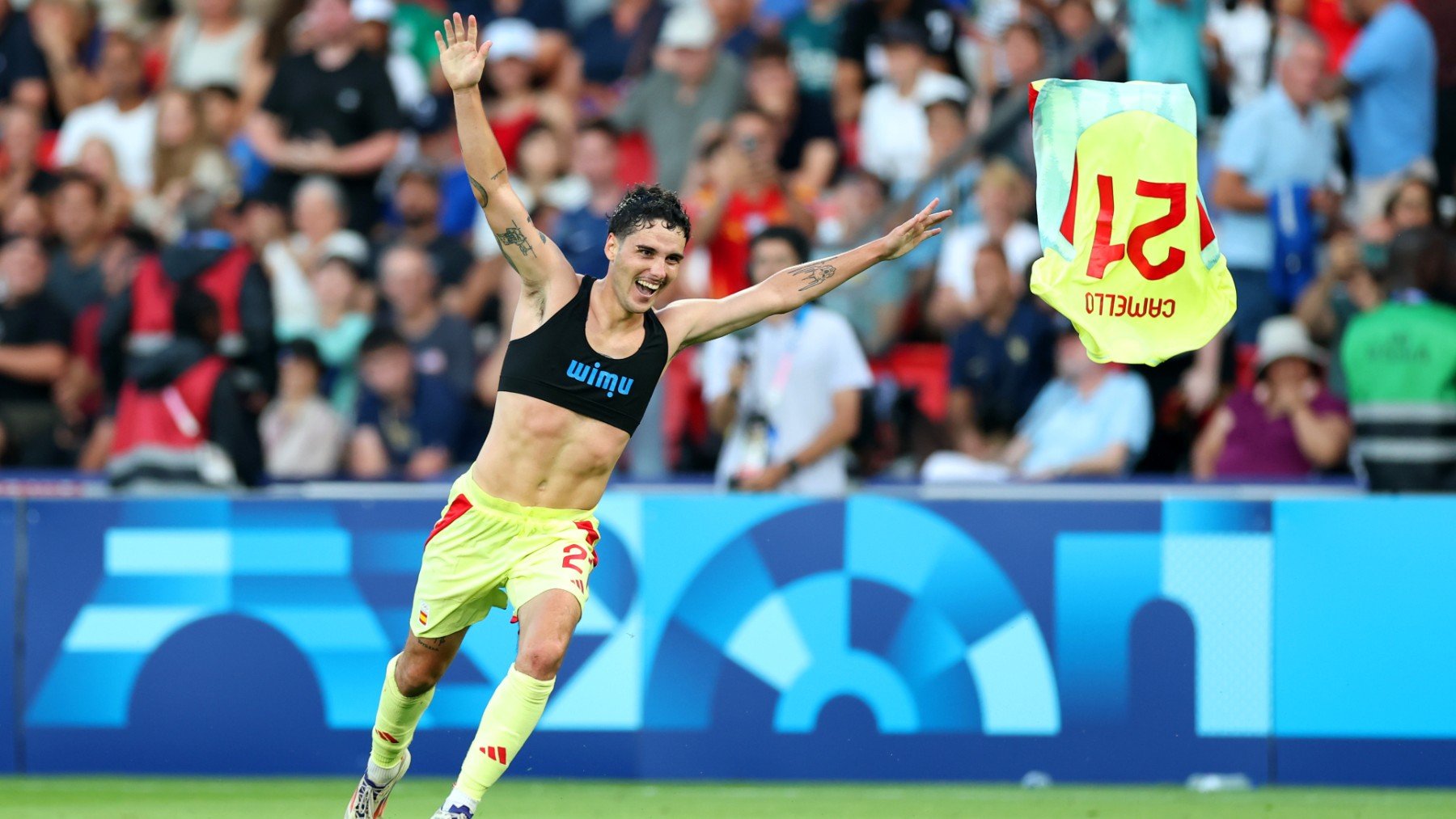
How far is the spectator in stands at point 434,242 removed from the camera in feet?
43.9

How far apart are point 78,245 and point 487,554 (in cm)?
723

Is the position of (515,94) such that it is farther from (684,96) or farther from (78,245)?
(78,245)

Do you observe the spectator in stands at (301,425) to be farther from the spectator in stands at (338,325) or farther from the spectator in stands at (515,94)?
the spectator in stands at (515,94)

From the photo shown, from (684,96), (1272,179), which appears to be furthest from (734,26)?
(1272,179)

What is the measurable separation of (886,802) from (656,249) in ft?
10.2

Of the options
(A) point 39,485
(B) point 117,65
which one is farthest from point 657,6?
(A) point 39,485

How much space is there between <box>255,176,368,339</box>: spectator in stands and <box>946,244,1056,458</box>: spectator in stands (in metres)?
4.16

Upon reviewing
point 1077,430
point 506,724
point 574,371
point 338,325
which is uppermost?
point 574,371

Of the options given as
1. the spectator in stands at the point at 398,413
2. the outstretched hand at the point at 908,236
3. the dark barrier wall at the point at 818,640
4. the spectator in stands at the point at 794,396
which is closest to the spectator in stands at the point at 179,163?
the spectator in stands at the point at 398,413

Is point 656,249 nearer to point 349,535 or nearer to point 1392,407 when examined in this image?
point 349,535

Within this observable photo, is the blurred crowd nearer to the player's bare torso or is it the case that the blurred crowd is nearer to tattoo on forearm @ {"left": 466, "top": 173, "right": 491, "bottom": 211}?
the player's bare torso

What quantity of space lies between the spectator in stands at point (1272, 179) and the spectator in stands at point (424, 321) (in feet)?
15.6

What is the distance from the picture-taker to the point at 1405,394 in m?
10.6

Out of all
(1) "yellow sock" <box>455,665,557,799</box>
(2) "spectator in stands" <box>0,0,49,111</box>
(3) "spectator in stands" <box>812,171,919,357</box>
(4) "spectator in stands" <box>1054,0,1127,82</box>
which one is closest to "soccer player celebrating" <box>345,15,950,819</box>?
(1) "yellow sock" <box>455,665,557,799</box>
